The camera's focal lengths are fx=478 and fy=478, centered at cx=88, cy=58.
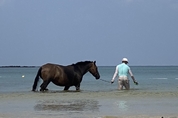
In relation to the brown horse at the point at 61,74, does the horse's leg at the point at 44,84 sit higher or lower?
lower

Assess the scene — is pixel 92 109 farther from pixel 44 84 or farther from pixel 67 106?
pixel 44 84

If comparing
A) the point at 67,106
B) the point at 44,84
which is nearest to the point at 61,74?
the point at 44,84

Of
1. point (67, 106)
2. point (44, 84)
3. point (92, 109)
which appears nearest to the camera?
point (92, 109)

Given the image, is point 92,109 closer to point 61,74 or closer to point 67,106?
point 67,106

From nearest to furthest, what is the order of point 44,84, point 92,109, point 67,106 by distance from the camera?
1. point 92,109
2. point 67,106
3. point 44,84

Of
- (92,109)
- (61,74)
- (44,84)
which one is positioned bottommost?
(92,109)

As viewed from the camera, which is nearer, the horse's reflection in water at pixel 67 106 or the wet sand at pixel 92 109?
the wet sand at pixel 92 109

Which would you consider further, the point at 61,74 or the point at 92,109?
the point at 61,74

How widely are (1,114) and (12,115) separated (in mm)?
344

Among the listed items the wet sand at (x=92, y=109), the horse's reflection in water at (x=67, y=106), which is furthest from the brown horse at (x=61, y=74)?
the horse's reflection in water at (x=67, y=106)

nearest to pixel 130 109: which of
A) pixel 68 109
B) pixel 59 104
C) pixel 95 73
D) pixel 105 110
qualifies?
pixel 105 110

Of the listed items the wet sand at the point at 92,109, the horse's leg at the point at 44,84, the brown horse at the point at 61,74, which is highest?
the brown horse at the point at 61,74

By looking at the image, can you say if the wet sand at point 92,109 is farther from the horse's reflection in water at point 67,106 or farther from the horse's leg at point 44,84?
the horse's leg at point 44,84

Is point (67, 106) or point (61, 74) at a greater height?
point (61, 74)
